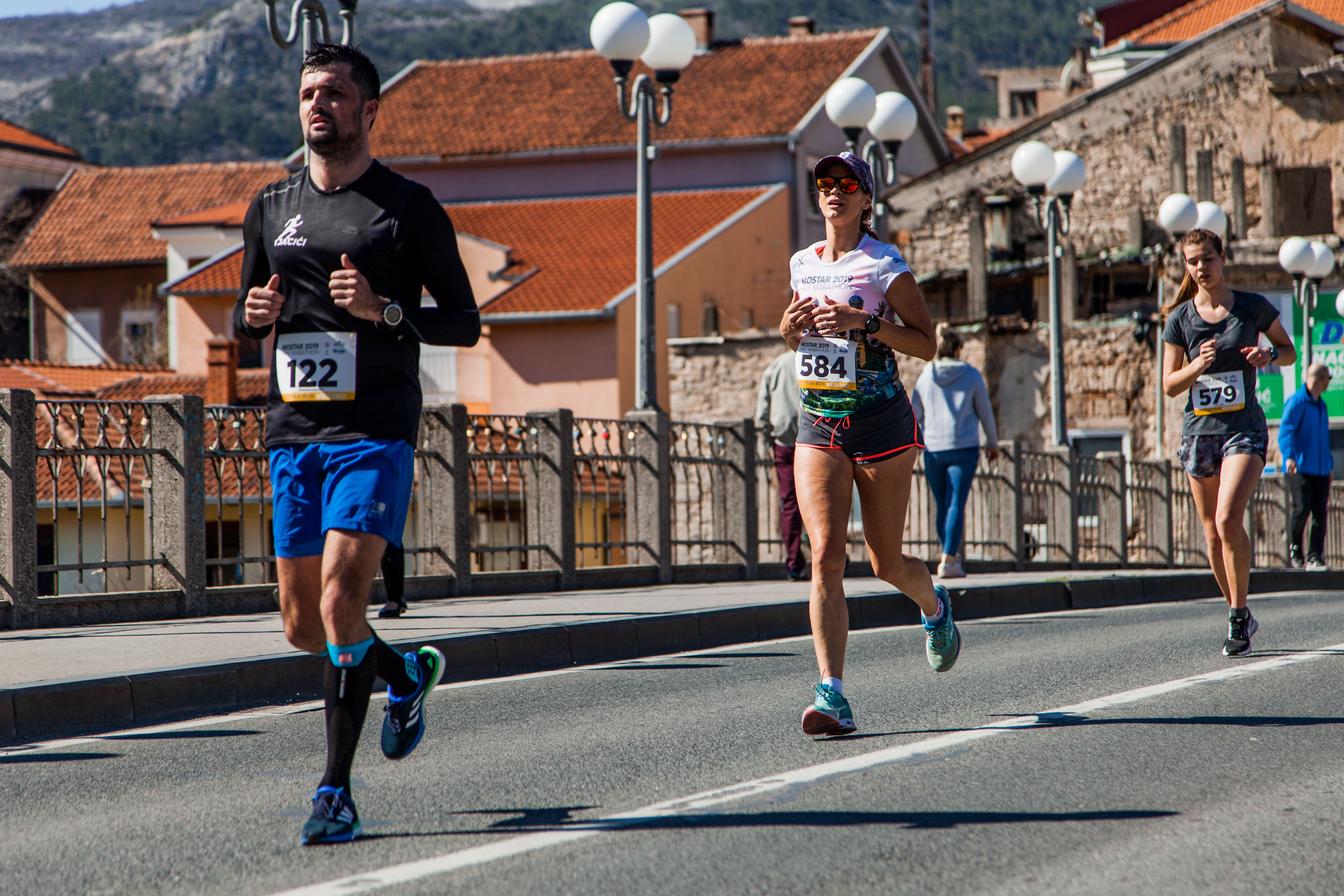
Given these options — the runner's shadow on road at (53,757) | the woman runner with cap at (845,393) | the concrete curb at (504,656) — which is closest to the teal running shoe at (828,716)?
the woman runner with cap at (845,393)

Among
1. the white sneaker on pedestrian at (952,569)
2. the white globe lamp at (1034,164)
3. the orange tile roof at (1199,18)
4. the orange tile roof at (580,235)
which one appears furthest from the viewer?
the orange tile roof at (1199,18)

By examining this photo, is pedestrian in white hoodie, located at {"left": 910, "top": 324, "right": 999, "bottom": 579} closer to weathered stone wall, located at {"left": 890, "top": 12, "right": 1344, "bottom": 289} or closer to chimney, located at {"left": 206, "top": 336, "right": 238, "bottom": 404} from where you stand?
weathered stone wall, located at {"left": 890, "top": 12, "right": 1344, "bottom": 289}

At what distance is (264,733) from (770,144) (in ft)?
123

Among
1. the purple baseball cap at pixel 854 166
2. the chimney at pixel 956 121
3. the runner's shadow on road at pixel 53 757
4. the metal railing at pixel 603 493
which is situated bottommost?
the runner's shadow on road at pixel 53 757

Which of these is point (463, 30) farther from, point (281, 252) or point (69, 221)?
point (281, 252)

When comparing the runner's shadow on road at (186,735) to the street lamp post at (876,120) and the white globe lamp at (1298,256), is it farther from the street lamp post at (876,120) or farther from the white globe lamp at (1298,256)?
the white globe lamp at (1298,256)

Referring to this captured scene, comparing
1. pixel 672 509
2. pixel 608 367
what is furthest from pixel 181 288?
pixel 672 509

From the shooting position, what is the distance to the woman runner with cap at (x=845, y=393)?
19.6 feet

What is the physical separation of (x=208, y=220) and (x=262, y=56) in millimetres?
128526

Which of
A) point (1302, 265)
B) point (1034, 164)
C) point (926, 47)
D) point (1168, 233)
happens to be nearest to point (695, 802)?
point (1034, 164)

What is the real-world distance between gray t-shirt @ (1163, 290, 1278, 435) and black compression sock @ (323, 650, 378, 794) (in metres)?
5.25

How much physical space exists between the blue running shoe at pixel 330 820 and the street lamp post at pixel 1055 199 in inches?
607

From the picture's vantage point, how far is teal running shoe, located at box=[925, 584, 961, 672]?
258 inches

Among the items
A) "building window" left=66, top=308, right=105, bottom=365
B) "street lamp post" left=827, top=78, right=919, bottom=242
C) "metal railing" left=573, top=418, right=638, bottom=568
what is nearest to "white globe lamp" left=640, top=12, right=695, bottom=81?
"street lamp post" left=827, top=78, right=919, bottom=242
